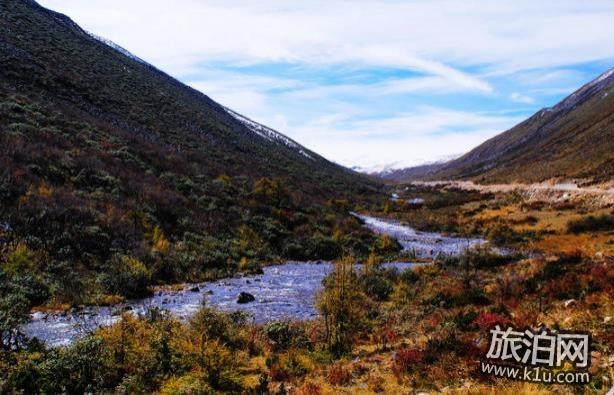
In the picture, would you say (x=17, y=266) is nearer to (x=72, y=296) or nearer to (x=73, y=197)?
(x=72, y=296)

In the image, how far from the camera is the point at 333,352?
1166cm

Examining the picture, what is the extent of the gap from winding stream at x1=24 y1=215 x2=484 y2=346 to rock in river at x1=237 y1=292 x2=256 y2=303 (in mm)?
218

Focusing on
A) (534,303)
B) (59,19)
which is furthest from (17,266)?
(59,19)

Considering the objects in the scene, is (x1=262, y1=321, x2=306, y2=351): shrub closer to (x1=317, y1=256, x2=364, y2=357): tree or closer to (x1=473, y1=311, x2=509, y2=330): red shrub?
(x1=317, y1=256, x2=364, y2=357): tree

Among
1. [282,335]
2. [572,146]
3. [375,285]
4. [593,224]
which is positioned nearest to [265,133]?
[572,146]

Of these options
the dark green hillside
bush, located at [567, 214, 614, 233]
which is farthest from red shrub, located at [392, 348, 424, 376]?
bush, located at [567, 214, 614, 233]

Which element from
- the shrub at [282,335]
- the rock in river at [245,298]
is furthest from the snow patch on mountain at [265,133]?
the shrub at [282,335]

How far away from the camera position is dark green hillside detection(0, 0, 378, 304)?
17.4 meters

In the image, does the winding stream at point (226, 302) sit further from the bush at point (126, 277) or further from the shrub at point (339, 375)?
the shrub at point (339, 375)

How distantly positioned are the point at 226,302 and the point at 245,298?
75 cm

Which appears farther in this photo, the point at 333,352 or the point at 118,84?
the point at 118,84

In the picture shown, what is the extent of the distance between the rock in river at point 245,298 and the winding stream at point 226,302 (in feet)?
0.72

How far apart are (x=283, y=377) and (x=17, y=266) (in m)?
11.4

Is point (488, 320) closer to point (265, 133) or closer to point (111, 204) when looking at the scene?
point (111, 204)
